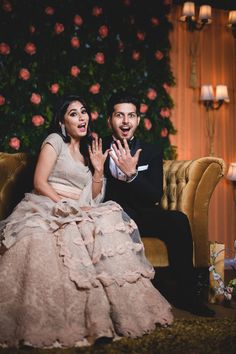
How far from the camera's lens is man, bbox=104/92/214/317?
2.75 m

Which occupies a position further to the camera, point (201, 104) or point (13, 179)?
point (201, 104)

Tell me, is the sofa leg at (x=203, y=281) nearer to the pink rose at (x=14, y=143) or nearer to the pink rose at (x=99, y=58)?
the pink rose at (x=14, y=143)

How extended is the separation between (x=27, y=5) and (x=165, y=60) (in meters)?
1.66

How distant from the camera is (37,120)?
4438 mm

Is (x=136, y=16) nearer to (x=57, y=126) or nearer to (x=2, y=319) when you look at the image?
(x=57, y=126)

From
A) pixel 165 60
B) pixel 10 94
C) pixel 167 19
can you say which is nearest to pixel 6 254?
pixel 10 94

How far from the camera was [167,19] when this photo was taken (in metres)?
5.23

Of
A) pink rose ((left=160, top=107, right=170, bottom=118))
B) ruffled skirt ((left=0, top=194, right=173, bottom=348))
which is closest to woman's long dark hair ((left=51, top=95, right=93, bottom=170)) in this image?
ruffled skirt ((left=0, top=194, right=173, bottom=348))

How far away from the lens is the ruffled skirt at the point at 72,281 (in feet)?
6.84

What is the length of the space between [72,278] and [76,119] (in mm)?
1188

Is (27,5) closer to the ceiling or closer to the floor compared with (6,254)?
closer to the ceiling

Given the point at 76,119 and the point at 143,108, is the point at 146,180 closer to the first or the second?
the point at 76,119

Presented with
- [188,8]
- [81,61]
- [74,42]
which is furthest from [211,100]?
[74,42]

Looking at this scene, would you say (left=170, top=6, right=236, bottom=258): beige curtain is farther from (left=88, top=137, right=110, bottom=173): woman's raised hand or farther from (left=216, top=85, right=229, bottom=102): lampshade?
(left=88, top=137, right=110, bottom=173): woman's raised hand
